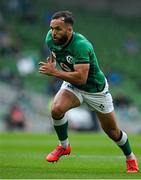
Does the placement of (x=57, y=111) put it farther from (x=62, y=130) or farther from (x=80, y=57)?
(x=80, y=57)

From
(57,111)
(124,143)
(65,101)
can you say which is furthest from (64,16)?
(124,143)

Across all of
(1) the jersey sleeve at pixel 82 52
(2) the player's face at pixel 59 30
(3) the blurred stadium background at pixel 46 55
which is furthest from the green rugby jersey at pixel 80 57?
(3) the blurred stadium background at pixel 46 55

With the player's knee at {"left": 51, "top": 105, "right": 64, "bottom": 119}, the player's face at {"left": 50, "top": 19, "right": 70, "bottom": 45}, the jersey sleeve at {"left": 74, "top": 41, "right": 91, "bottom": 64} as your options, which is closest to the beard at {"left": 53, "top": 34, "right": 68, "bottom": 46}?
the player's face at {"left": 50, "top": 19, "right": 70, "bottom": 45}

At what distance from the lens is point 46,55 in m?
33.6

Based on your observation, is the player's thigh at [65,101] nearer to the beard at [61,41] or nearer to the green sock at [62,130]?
the green sock at [62,130]

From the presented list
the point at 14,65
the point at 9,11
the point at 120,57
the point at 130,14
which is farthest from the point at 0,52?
the point at 130,14

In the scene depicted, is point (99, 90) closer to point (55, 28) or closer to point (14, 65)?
point (55, 28)

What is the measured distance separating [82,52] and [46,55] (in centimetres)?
2321

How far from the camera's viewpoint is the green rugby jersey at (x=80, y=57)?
1049 cm

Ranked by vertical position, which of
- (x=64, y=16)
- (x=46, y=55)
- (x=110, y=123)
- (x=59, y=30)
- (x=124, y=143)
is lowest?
(x=46, y=55)

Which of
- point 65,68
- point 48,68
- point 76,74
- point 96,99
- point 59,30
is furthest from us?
point 96,99

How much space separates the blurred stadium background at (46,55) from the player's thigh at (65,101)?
744 inches

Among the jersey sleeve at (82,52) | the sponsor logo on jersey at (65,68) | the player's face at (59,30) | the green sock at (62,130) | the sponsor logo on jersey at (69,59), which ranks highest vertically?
the player's face at (59,30)

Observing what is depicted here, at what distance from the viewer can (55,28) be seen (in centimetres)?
1055
